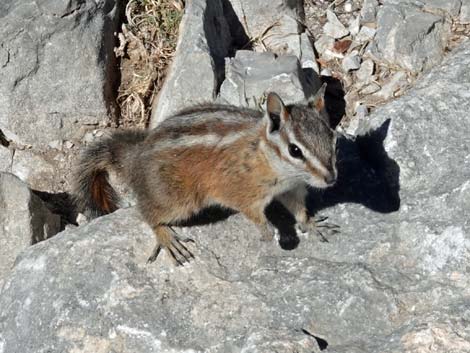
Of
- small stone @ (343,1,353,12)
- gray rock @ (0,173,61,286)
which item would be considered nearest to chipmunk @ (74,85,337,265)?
gray rock @ (0,173,61,286)

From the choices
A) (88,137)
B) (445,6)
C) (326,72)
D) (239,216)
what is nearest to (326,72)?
(326,72)

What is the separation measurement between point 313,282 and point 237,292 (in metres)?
0.45

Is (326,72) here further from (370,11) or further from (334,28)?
(370,11)

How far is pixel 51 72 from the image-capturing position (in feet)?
22.9

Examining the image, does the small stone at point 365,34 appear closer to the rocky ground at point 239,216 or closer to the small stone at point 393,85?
the rocky ground at point 239,216

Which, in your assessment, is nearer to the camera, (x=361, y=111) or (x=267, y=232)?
(x=267, y=232)

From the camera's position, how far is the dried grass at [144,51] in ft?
23.8

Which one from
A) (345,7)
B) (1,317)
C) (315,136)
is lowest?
(345,7)

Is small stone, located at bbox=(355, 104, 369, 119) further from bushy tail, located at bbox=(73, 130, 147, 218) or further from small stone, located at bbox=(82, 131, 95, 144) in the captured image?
small stone, located at bbox=(82, 131, 95, 144)

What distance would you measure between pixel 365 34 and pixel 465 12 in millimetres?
888

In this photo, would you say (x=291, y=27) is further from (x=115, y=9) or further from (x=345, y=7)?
(x=115, y=9)

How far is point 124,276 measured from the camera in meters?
5.07

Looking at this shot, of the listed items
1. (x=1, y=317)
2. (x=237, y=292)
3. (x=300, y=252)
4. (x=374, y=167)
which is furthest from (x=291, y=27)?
(x=1, y=317)

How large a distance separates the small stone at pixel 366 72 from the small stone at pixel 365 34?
236mm
